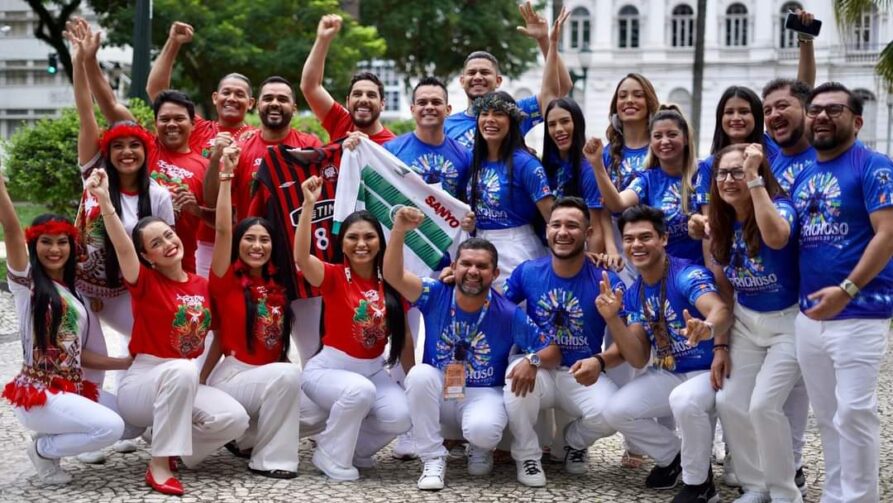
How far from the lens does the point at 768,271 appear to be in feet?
16.7

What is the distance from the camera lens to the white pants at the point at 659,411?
5.34 metres

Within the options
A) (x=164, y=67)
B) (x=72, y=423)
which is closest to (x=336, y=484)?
(x=72, y=423)

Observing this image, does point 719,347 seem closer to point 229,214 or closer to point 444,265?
point 444,265

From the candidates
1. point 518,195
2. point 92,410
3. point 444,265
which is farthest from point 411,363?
point 92,410

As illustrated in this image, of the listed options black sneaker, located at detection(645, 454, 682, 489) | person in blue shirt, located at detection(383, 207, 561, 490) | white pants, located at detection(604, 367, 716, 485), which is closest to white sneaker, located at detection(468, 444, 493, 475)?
person in blue shirt, located at detection(383, 207, 561, 490)

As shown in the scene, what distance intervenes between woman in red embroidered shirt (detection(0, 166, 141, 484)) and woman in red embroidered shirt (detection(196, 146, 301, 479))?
71 cm

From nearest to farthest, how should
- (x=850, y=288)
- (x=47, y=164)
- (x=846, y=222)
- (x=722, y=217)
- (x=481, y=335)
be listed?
1. (x=850, y=288)
2. (x=846, y=222)
3. (x=722, y=217)
4. (x=481, y=335)
5. (x=47, y=164)

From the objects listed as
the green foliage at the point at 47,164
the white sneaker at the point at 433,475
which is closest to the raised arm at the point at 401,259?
the white sneaker at the point at 433,475

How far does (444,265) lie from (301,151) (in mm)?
1117

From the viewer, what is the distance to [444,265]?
6723mm

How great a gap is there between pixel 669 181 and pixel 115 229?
9.81ft

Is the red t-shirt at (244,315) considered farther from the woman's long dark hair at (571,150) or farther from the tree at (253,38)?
the tree at (253,38)

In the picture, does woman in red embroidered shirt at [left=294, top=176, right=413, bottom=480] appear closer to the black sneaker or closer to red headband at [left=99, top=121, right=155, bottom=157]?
red headband at [left=99, top=121, right=155, bottom=157]

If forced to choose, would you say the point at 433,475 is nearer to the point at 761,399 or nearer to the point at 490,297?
the point at 490,297
